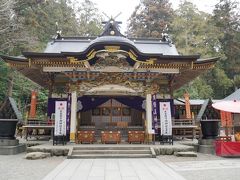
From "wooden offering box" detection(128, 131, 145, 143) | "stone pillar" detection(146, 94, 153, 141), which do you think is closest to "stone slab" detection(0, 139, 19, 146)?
"wooden offering box" detection(128, 131, 145, 143)

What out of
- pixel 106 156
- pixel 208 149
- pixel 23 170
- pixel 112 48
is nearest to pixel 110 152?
pixel 106 156

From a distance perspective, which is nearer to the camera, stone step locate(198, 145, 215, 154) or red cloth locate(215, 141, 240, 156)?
red cloth locate(215, 141, 240, 156)

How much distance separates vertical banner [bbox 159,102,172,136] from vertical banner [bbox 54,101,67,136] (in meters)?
4.97

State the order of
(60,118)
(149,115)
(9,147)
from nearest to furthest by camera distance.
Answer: (9,147)
(60,118)
(149,115)

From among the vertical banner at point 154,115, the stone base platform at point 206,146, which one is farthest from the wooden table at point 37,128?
the stone base platform at point 206,146

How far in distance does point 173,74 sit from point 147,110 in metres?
2.95

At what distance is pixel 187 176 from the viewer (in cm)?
711

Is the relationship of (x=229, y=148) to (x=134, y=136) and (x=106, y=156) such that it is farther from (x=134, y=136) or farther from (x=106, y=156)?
(x=106, y=156)

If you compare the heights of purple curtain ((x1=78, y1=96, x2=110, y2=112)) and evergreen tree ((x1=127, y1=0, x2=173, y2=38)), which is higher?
evergreen tree ((x1=127, y1=0, x2=173, y2=38))

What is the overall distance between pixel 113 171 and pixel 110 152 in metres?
3.39

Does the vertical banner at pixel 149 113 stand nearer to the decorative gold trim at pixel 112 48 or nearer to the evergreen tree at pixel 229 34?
the decorative gold trim at pixel 112 48

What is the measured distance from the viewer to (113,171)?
25.5 feet

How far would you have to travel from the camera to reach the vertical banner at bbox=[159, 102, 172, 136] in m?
13.2

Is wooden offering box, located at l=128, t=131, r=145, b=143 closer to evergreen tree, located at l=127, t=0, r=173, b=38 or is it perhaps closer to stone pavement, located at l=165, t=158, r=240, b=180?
stone pavement, located at l=165, t=158, r=240, b=180
